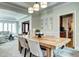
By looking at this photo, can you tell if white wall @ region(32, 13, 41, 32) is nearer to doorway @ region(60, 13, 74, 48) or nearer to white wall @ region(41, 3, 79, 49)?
white wall @ region(41, 3, 79, 49)

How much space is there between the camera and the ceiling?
3.19 metres

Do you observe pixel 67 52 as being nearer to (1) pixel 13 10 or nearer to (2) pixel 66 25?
(2) pixel 66 25

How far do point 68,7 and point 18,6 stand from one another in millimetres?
1497

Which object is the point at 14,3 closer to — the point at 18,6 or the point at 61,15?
the point at 18,6

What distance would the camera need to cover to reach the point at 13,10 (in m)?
3.40

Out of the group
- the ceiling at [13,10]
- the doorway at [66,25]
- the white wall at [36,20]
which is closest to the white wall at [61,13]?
the doorway at [66,25]

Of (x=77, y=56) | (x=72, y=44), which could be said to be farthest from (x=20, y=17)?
(x=77, y=56)

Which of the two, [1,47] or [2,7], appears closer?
[2,7]

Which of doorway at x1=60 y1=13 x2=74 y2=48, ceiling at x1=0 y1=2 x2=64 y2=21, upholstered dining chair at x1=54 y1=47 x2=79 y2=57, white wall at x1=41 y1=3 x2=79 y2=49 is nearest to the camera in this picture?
doorway at x1=60 y1=13 x2=74 y2=48

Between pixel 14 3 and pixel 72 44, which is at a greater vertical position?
pixel 14 3

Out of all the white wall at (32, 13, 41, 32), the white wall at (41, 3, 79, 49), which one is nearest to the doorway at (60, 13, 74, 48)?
the white wall at (41, 3, 79, 49)

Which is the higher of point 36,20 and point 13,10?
point 13,10

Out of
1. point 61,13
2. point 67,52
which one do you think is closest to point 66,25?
point 61,13

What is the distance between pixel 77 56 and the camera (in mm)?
2740
